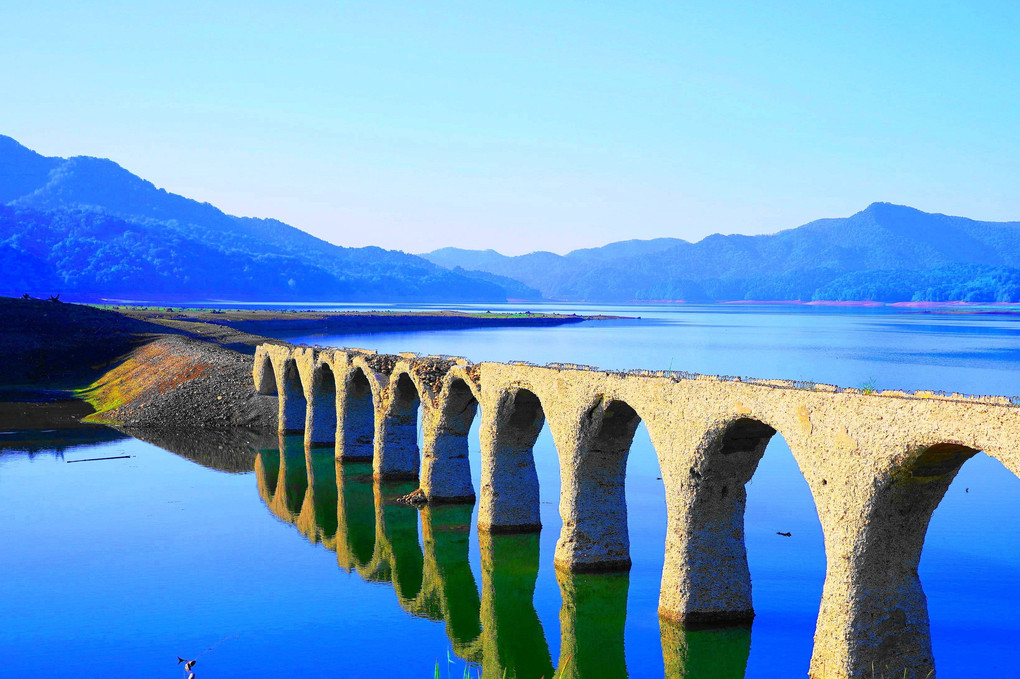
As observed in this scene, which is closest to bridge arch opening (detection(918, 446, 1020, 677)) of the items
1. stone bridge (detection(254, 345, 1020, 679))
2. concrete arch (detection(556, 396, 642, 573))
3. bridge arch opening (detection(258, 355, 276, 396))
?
stone bridge (detection(254, 345, 1020, 679))

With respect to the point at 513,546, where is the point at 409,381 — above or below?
above

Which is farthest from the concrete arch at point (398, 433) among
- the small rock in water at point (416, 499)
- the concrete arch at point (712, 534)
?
the concrete arch at point (712, 534)

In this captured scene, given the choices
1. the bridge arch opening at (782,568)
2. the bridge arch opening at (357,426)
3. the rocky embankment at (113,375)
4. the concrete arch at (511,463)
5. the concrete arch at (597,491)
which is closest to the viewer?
the bridge arch opening at (782,568)

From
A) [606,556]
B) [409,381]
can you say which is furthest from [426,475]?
[606,556]

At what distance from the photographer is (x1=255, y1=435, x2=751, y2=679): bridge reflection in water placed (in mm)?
23750

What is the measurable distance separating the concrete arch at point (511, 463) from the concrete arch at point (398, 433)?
9147 mm

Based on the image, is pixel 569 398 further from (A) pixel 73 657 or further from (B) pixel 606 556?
(A) pixel 73 657

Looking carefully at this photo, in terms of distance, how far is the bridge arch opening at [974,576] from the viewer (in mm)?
23203

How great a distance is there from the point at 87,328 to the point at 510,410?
71.9m

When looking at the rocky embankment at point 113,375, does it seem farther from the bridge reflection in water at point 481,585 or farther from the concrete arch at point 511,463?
the concrete arch at point 511,463

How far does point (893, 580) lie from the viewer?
18172 mm

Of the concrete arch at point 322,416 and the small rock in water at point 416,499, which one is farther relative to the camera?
the concrete arch at point 322,416

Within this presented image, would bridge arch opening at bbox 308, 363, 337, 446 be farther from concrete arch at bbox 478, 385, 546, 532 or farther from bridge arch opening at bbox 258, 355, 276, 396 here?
concrete arch at bbox 478, 385, 546, 532

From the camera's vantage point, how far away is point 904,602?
720 inches
